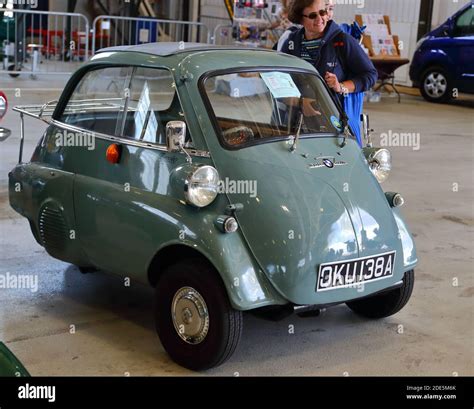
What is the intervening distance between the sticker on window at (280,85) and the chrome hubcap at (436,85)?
38.7 feet

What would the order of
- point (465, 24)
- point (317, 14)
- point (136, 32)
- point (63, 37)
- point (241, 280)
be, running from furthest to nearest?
point (136, 32) → point (63, 37) → point (465, 24) → point (317, 14) → point (241, 280)

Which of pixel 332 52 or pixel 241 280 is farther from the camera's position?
pixel 332 52

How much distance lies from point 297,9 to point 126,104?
4.95 ft

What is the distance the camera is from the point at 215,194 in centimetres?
412

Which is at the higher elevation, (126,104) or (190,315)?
(126,104)

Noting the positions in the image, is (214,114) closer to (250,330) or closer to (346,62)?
(250,330)

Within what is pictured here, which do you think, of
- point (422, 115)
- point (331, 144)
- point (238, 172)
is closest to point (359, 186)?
point (331, 144)

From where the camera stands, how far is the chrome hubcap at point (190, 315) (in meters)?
4.06

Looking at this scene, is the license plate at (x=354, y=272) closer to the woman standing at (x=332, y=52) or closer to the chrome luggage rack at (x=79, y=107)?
the woman standing at (x=332, y=52)

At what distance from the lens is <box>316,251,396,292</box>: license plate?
13.5 ft

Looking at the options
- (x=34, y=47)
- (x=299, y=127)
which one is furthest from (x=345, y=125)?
(x=34, y=47)

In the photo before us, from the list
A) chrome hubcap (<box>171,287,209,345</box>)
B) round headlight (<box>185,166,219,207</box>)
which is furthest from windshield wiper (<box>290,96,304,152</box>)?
chrome hubcap (<box>171,287,209,345</box>)

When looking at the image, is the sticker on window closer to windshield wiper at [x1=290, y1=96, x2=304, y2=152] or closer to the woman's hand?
windshield wiper at [x1=290, y1=96, x2=304, y2=152]
